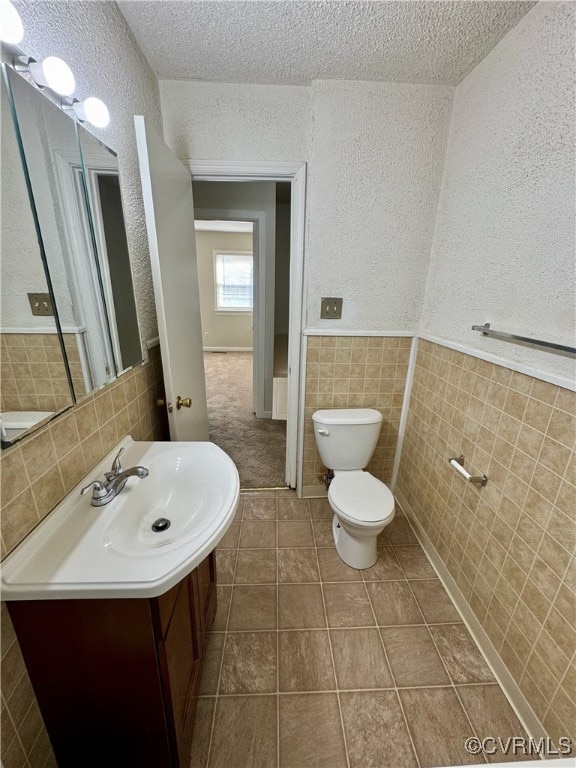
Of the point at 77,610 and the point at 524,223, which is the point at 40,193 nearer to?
the point at 77,610

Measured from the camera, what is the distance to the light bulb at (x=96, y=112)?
948 mm

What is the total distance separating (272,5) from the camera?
1.08 meters

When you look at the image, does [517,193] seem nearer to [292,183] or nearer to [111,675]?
[292,183]

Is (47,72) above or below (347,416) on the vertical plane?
above

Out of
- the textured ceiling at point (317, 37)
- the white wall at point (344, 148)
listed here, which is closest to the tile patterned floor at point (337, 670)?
the white wall at point (344, 148)

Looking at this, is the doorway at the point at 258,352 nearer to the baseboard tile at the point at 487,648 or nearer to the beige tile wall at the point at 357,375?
the beige tile wall at the point at 357,375

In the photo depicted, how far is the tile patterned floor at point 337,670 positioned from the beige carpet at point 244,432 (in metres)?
0.69

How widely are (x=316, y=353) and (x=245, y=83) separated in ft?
4.56

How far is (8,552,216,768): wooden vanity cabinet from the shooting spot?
66cm

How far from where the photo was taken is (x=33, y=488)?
74cm

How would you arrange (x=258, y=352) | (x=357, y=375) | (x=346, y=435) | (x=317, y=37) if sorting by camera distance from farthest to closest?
(x=258, y=352) → (x=357, y=375) → (x=346, y=435) → (x=317, y=37)

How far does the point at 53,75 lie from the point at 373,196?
1338 millimetres

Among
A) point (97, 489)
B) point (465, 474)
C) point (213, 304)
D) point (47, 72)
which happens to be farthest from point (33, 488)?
point (213, 304)

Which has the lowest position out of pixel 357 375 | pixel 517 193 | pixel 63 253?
pixel 357 375
